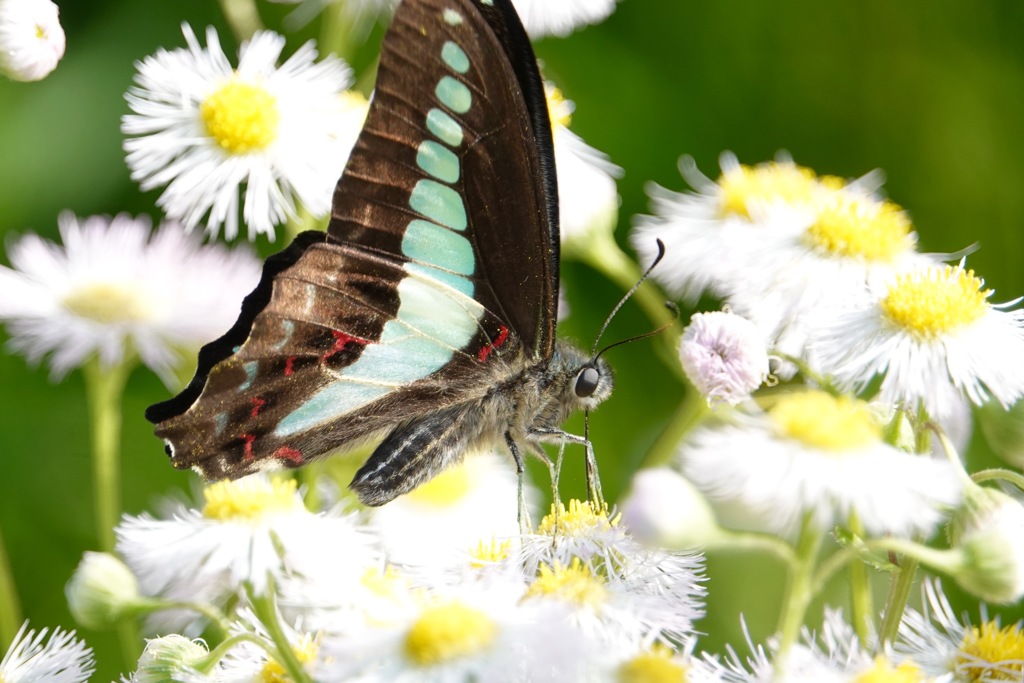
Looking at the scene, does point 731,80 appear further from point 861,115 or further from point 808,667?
point 808,667

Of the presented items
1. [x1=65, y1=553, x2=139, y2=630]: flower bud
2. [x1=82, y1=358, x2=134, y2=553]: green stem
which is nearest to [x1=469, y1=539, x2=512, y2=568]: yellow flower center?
[x1=65, y1=553, x2=139, y2=630]: flower bud

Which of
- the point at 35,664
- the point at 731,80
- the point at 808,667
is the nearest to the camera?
the point at 808,667

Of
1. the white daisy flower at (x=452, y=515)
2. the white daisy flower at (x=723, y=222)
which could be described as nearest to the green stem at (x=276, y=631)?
the white daisy flower at (x=452, y=515)

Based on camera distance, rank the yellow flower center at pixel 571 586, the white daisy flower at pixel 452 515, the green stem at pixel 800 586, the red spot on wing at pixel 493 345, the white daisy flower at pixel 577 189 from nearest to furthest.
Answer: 1. the green stem at pixel 800 586
2. the yellow flower center at pixel 571 586
3. the white daisy flower at pixel 452 515
4. the red spot on wing at pixel 493 345
5. the white daisy flower at pixel 577 189

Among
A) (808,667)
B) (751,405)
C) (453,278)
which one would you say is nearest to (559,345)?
(453,278)

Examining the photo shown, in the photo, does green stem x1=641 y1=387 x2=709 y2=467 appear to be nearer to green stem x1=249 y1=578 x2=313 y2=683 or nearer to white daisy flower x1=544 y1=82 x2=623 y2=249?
white daisy flower x1=544 y1=82 x2=623 y2=249

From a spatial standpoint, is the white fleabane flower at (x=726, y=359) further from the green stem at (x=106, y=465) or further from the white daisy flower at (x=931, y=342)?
the green stem at (x=106, y=465)
